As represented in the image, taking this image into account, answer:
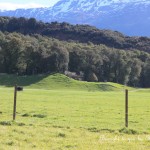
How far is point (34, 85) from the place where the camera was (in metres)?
106

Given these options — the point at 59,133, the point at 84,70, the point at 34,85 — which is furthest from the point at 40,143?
the point at 84,70

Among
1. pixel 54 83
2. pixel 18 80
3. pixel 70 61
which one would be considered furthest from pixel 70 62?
pixel 54 83

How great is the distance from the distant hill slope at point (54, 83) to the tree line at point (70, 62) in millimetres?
10218

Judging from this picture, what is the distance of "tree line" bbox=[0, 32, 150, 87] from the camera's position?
→ 12800 cm

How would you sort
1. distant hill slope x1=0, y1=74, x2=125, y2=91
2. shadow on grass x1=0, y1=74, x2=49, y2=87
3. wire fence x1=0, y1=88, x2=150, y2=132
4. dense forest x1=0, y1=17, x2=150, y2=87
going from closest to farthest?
wire fence x1=0, y1=88, x2=150, y2=132, distant hill slope x1=0, y1=74, x2=125, y2=91, shadow on grass x1=0, y1=74, x2=49, y2=87, dense forest x1=0, y1=17, x2=150, y2=87

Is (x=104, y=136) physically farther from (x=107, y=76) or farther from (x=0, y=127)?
(x=107, y=76)

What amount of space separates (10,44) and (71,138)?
113 meters

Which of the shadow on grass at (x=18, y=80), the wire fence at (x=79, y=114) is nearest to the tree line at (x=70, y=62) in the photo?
the shadow on grass at (x=18, y=80)

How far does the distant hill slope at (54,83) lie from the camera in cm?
10512

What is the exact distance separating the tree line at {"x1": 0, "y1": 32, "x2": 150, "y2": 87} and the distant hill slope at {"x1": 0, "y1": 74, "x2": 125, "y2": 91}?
10.2 metres

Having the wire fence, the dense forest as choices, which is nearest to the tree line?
the dense forest

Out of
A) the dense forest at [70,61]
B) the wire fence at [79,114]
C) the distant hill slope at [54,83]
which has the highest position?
the dense forest at [70,61]

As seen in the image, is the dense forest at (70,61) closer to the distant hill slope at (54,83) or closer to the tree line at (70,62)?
the tree line at (70,62)

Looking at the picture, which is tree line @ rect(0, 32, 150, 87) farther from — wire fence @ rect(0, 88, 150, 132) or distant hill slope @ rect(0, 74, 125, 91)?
wire fence @ rect(0, 88, 150, 132)
